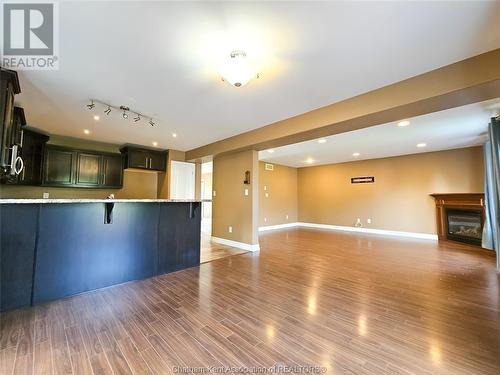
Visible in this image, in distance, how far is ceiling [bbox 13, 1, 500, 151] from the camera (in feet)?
5.29

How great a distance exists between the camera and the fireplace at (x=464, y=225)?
17.5 feet

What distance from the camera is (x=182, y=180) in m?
6.29

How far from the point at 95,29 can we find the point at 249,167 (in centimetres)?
349

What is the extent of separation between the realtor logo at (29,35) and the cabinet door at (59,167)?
2.91m

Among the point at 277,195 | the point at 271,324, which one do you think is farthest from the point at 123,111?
the point at 277,195

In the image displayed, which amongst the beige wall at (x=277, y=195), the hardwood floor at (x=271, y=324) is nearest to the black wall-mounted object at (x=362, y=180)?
the beige wall at (x=277, y=195)

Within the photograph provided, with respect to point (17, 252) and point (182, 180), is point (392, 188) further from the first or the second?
point (17, 252)

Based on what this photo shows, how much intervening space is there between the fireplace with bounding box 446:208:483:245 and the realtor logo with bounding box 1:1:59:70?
831 cm

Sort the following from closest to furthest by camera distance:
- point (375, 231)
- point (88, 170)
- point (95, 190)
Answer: point (88, 170) → point (95, 190) → point (375, 231)

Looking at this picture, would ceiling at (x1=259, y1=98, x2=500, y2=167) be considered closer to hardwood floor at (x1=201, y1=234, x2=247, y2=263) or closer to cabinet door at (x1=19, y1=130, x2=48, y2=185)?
hardwood floor at (x1=201, y1=234, x2=247, y2=263)

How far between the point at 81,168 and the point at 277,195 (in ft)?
20.0

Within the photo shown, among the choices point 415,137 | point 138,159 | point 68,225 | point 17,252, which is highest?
point 415,137

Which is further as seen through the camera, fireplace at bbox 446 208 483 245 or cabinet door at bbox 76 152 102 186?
fireplace at bbox 446 208 483 245

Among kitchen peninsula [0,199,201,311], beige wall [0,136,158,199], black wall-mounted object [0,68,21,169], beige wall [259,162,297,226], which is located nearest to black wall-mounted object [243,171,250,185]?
kitchen peninsula [0,199,201,311]
